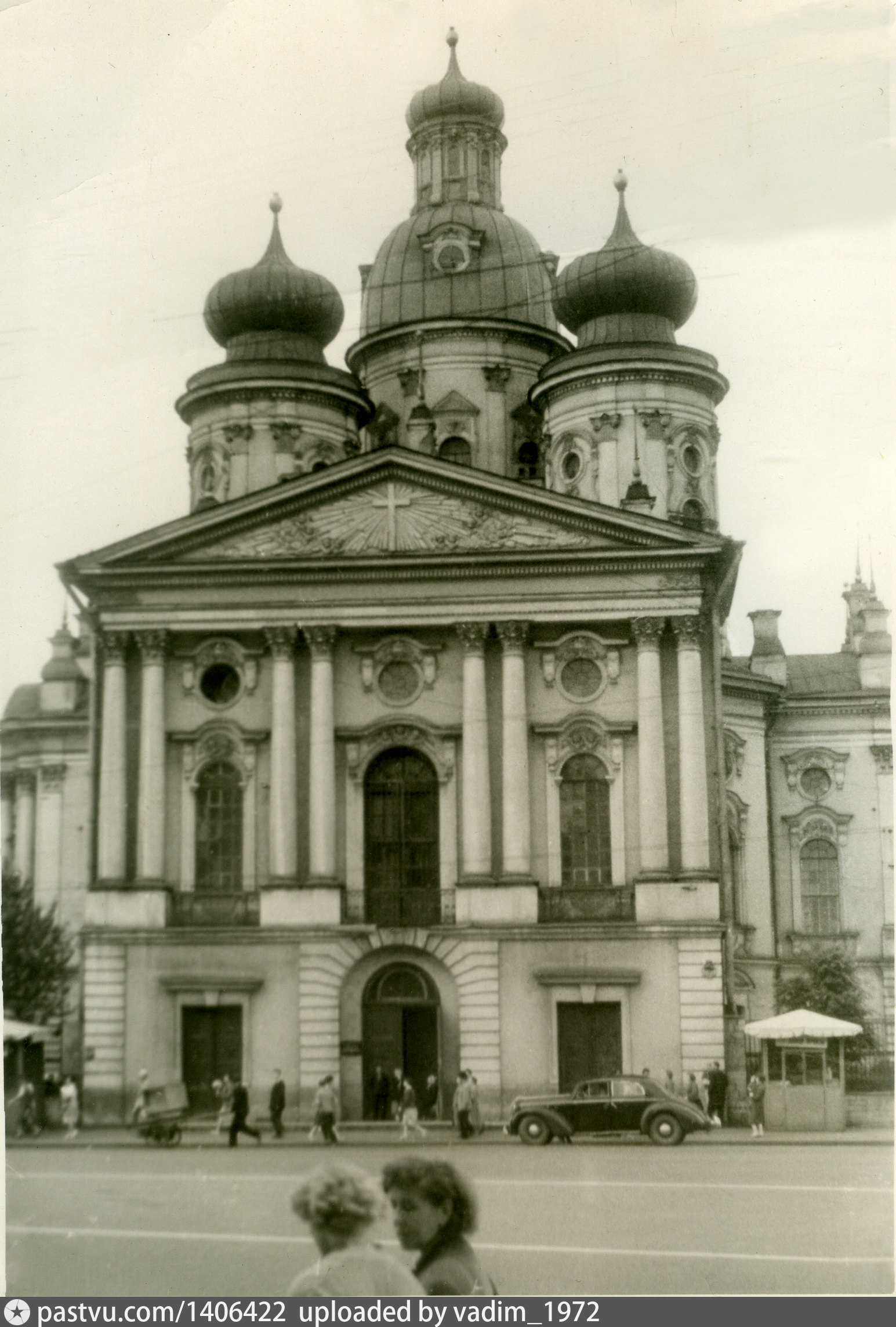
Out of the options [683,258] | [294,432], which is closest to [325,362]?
[294,432]

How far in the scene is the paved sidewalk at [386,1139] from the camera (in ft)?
73.7

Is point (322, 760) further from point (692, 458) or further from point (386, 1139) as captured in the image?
point (692, 458)

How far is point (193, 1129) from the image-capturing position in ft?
78.5

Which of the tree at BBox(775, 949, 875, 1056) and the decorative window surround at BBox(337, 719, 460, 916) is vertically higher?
the decorative window surround at BBox(337, 719, 460, 916)

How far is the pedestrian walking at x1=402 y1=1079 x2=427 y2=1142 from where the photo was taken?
23.6 m

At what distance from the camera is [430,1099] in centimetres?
2586

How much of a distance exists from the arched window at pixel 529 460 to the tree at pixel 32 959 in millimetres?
15221

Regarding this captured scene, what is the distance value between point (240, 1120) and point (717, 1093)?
6669mm

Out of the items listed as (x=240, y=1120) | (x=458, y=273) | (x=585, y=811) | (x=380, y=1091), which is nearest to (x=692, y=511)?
(x=458, y=273)

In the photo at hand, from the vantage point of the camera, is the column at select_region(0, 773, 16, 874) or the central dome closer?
the column at select_region(0, 773, 16, 874)

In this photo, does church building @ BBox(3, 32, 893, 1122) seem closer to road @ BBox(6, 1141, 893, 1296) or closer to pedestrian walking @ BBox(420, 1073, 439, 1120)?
pedestrian walking @ BBox(420, 1073, 439, 1120)

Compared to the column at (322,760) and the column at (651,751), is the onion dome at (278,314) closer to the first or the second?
the column at (322,760)

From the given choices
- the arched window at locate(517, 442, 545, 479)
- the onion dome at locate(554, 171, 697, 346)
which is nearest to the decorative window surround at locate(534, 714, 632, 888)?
the onion dome at locate(554, 171, 697, 346)

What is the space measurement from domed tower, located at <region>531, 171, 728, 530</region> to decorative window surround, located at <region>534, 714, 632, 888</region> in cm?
732
